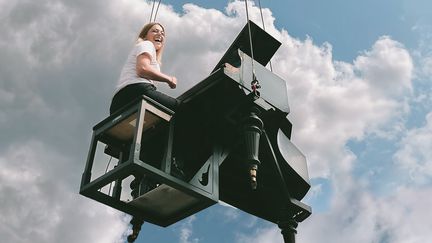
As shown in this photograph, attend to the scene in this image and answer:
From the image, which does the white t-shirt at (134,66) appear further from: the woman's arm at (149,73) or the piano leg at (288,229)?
the piano leg at (288,229)

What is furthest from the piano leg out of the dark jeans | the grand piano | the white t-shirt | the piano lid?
the white t-shirt

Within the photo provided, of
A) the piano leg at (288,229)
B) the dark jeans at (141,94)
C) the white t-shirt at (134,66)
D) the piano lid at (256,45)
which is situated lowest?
the piano leg at (288,229)

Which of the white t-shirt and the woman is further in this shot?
the white t-shirt

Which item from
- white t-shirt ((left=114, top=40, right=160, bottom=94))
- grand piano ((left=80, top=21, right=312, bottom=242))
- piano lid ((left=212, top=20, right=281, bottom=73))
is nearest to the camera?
grand piano ((left=80, top=21, right=312, bottom=242))

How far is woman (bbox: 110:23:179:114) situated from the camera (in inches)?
215

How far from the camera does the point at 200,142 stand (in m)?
5.91

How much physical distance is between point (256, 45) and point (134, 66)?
167 cm

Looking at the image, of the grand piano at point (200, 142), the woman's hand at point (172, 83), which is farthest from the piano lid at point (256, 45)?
the woman's hand at point (172, 83)

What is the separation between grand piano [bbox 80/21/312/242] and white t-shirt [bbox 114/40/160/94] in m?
0.35

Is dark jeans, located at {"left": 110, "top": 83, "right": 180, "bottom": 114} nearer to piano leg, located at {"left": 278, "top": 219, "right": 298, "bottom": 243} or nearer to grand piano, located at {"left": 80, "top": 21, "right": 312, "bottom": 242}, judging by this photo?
grand piano, located at {"left": 80, "top": 21, "right": 312, "bottom": 242}

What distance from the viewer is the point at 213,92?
5.46 m

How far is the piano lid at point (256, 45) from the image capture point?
21.4 feet

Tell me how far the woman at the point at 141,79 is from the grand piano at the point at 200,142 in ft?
0.60

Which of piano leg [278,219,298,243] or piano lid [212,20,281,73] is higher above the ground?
piano lid [212,20,281,73]
